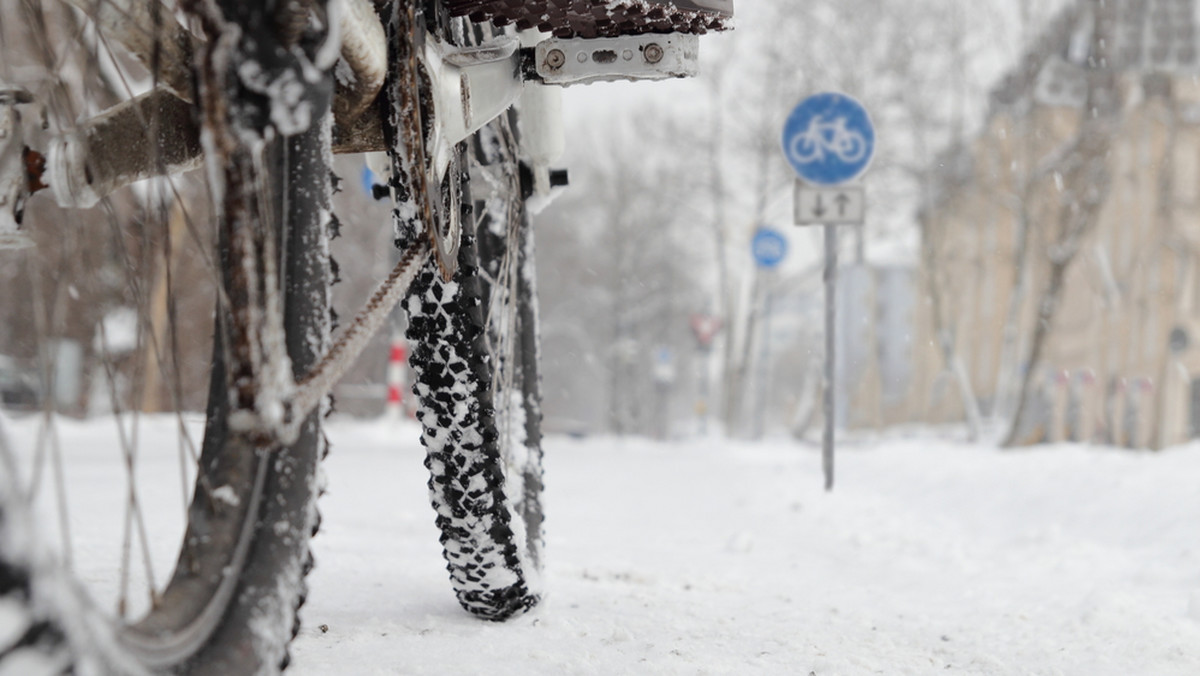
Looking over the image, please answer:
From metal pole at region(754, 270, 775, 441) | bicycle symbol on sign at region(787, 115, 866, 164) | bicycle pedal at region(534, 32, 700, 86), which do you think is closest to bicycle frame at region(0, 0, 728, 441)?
bicycle pedal at region(534, 32, 700, 86)

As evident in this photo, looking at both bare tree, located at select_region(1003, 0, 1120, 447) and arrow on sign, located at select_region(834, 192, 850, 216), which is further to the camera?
bare tree, located at select_region(1003, 0, 1120, 447)

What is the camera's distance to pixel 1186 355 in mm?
27375

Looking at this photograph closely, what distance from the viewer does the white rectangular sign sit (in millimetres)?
6953

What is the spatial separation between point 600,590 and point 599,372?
43083mm

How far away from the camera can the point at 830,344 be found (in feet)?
24.1

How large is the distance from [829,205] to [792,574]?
11.8ft

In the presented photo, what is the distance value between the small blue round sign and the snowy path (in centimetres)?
345

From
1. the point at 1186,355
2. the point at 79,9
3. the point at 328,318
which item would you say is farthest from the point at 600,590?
the point at 1186,355

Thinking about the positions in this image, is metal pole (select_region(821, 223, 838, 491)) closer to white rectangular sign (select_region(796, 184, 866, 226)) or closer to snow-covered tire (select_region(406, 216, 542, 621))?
white rectangular sign (select_region(796, 184, 866, 226))

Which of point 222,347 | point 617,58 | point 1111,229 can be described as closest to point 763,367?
point 1111,229

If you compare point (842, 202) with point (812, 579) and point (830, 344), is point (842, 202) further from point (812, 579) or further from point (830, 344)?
point (812, 579)

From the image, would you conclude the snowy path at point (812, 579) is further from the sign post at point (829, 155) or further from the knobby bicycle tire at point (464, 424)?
the sign post at point (829, 155)

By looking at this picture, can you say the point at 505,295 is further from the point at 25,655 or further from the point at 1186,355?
the point at 1186,355

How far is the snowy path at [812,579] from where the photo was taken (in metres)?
2.21
